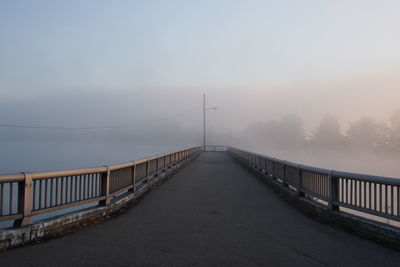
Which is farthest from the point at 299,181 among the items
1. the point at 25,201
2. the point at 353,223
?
A: the point at 25,201

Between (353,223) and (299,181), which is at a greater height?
(299,181)

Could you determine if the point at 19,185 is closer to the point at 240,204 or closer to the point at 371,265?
the point at 371,265

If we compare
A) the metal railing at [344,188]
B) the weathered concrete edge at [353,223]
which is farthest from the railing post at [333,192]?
the weathered concrete edge at [353,223]

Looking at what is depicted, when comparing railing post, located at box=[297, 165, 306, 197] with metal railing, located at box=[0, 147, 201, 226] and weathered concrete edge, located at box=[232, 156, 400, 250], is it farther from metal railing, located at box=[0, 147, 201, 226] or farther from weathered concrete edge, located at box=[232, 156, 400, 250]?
metal railing, located at box=[0, 147, 201, 226]

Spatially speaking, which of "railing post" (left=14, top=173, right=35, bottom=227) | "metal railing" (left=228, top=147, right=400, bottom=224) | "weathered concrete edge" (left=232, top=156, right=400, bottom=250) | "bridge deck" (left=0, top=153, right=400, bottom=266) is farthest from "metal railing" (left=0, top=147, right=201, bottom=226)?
"metal railing" (left=228, top=147, right=400, bottom=224)

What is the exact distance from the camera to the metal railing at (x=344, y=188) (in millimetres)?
7023

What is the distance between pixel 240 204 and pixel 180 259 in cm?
589

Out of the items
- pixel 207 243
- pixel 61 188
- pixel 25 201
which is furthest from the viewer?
pixel 61 188

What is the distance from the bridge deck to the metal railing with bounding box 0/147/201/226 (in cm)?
67

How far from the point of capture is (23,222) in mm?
6320

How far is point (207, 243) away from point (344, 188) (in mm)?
4194

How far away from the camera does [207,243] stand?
21.4ft

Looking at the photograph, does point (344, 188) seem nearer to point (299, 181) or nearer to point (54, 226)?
point (299, 181)

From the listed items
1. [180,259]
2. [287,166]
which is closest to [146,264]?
[180,259]
